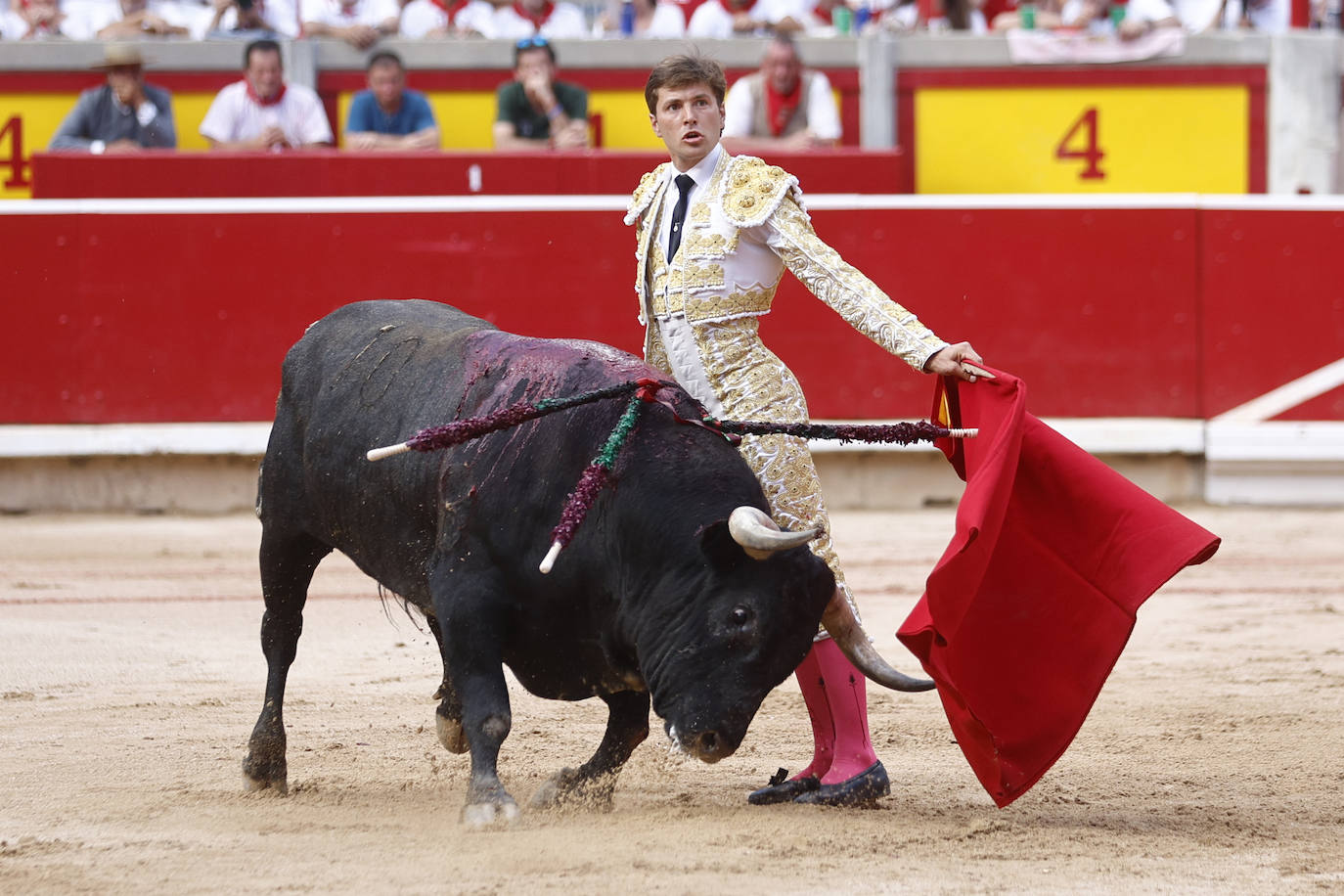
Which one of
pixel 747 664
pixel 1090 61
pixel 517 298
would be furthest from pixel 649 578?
pixel 1090 61

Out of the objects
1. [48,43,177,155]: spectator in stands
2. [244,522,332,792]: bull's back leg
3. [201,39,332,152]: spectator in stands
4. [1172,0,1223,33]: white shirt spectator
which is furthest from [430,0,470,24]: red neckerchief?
[244,522,332,792]: bull's back leg

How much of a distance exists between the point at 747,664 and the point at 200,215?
5.01 meters

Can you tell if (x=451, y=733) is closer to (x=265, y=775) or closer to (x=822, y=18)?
(x=265, y=775)

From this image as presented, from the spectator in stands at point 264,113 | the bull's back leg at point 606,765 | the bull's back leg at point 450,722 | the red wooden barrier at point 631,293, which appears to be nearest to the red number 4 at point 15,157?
the spectator in stands at point 264,113

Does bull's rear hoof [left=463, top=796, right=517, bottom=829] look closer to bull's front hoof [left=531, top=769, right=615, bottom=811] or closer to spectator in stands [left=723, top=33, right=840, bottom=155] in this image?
bull's front hoof [left=531, top=769, right=615, bottom=811]

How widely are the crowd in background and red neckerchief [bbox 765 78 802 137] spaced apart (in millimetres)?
613

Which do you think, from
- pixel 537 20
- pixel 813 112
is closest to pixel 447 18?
pixel 537 20

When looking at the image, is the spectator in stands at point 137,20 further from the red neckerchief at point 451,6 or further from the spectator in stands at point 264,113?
the red neckerchief at point 451,6

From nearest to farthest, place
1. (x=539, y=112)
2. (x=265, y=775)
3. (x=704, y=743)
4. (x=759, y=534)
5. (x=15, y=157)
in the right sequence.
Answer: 1. (x=759, y=534)
2. (x=704, y=743)
3. (x=265, y=775)
4. (x=539, y=112)
5. (x=15, y=157)

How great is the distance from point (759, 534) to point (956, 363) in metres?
0.57

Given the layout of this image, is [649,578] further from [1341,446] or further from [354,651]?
[1341,446]

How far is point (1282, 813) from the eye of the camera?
3191 mm

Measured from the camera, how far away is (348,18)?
334 inches

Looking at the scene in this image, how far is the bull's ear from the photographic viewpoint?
2.87 metres
